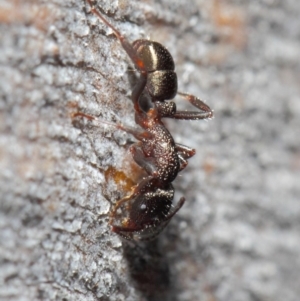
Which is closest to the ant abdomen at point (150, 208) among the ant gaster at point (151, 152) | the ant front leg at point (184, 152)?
the ant gaster at point (151, 152)

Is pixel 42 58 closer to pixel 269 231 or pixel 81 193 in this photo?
pixel 81 193

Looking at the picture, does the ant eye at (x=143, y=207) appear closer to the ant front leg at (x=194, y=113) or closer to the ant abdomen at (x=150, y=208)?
the ant abdomen at (x=150, y=208)

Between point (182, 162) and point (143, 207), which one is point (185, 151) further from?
point (143, 207)

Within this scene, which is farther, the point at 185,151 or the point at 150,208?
the point at 185,151

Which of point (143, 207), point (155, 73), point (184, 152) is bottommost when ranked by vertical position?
point (143, 207)

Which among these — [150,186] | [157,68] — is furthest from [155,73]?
[150,186]

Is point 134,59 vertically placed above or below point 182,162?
above

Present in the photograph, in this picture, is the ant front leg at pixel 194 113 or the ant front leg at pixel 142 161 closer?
the ant front leg at pixel 142 161
